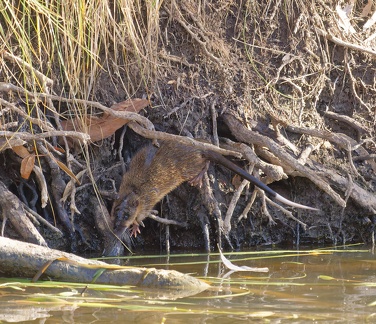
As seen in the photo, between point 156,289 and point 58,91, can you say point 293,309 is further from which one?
point 58,91

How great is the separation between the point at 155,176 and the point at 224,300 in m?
2.28

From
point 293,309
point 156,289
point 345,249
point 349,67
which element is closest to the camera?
point 293,309

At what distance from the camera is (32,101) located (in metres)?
5.11

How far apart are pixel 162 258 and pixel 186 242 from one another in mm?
741

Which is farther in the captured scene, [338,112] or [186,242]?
[338,112]

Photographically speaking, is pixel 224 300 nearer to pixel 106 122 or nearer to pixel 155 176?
pixel 106 122

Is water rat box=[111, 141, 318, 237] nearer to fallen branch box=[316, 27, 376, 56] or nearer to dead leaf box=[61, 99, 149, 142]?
dead leaf box=[61, 99, 149, 142]

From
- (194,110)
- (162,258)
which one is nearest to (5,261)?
(162,258)

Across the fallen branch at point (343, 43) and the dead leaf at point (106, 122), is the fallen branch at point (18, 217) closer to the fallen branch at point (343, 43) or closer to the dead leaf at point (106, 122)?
the dead leaf at point (106, 122)

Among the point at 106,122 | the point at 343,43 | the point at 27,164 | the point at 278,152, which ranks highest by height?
the point at 343,43

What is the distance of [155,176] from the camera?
577 centimetres

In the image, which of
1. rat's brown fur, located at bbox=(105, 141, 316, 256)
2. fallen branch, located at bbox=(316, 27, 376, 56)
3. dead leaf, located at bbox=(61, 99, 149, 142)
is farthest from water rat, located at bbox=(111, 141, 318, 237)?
fallen branch, located at bbox=(316, 27, 376, 56)

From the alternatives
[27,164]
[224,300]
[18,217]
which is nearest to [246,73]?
[27,164]

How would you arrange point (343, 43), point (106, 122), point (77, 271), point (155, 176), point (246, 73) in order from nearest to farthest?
point (77, 271) → point (106, 122) → point (155, 176) → point (246, 73) → point (343, 43)
